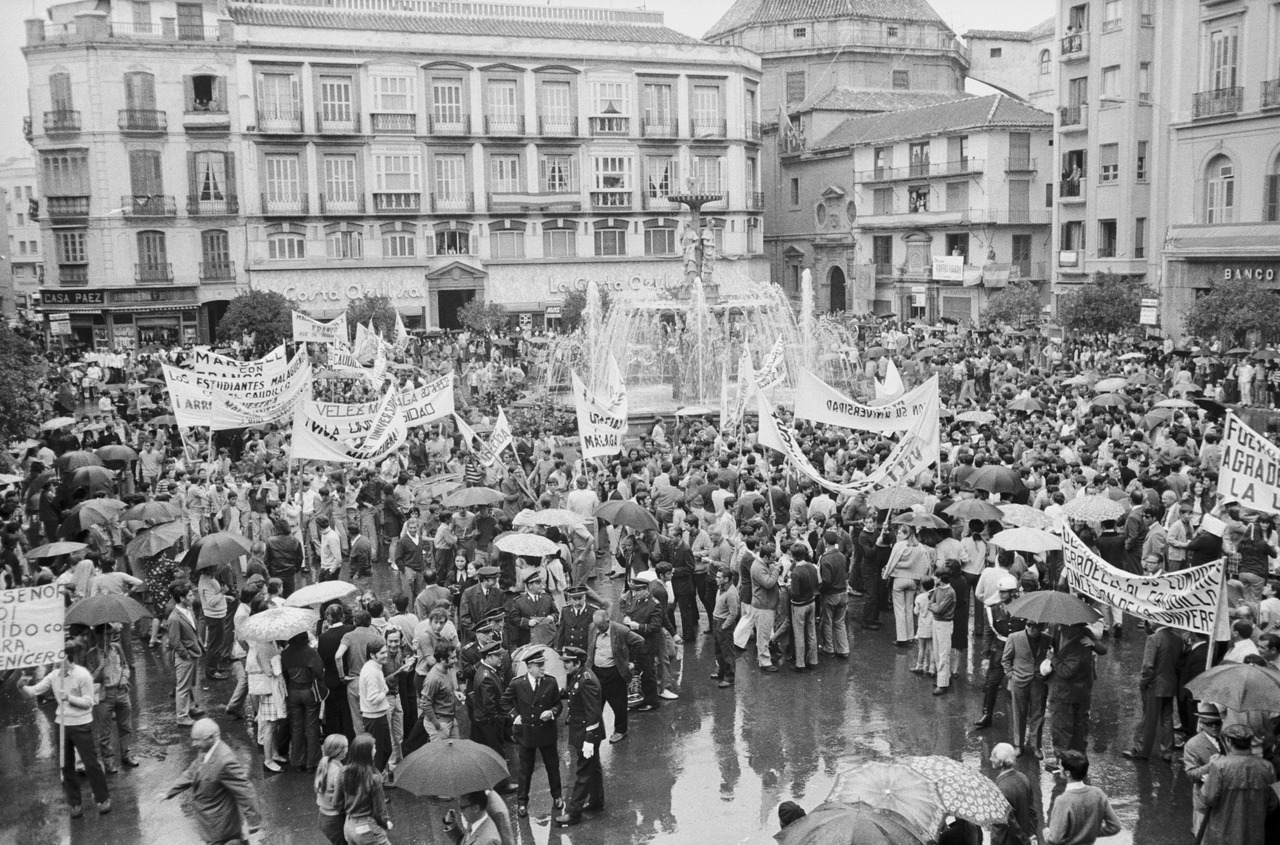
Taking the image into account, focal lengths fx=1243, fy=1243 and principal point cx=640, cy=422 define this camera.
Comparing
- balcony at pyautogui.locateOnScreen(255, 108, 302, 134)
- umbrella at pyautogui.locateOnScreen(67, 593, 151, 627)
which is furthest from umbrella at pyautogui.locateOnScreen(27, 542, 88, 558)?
balcony at pyautogui.locateOnScreen(255, 108, 302, 134)

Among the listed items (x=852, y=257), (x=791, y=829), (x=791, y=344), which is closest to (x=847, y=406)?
(x=791, y=829)

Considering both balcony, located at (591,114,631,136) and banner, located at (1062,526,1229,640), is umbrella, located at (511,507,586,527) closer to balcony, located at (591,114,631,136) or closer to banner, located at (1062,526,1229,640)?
banner, located at (1062,526,1229,640)

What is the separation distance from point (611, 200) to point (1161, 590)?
49237mm

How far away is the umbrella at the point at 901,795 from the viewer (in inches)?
298

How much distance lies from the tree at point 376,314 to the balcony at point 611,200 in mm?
13306

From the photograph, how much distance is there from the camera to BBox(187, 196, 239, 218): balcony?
51197 millimetres

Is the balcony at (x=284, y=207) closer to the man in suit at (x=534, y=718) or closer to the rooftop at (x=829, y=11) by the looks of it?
the rooftop at (x=829, y=11)

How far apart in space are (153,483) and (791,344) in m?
17.8

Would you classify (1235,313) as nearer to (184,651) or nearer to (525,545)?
(525,545)

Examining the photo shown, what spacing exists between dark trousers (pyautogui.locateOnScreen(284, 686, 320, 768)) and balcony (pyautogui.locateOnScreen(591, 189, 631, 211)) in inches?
1886

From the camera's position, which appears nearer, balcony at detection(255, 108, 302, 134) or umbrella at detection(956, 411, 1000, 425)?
umbrella at detection(956, 411, 1000, 425)

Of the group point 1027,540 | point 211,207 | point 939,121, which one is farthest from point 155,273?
point 1027,540

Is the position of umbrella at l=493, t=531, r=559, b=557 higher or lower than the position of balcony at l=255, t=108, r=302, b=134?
lower

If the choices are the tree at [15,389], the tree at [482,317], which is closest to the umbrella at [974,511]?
the tree at [15,389]
